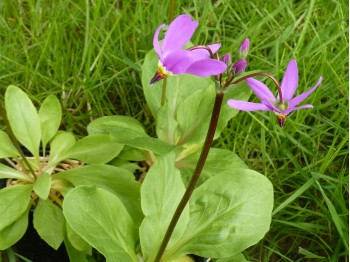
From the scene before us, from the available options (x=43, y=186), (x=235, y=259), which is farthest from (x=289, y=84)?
(x=43, y=186)

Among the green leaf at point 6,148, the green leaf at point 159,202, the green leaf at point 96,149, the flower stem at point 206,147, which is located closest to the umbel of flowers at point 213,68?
the flower stem at point 206,147

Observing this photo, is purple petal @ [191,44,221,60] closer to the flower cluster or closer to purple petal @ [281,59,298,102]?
the flower cluster

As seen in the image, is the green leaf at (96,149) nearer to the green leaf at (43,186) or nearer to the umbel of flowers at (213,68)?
the green leaf at (43,186)

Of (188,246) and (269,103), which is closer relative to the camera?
(269,103)

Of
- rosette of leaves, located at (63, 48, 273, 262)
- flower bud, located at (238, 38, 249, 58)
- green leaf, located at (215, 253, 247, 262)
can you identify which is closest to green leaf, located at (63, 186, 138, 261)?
rosette of leaves, located at (63, 48, 273, 262)

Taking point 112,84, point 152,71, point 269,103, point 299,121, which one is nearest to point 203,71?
point 269,103

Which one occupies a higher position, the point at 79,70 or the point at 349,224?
the point at 79,70

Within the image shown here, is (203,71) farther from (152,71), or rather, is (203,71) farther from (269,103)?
(152,71)
